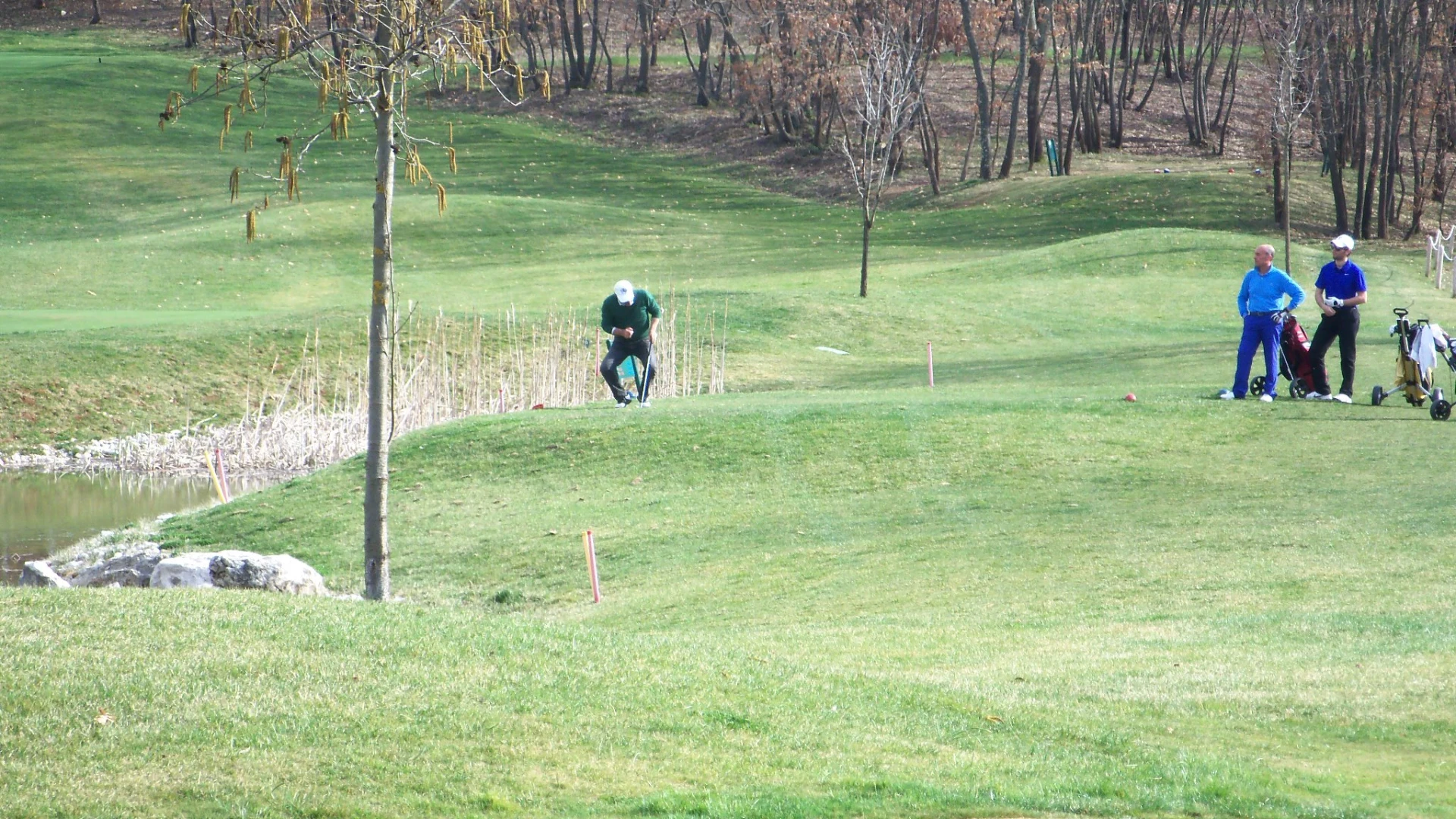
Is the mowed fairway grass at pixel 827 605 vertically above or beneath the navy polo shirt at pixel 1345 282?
beneath

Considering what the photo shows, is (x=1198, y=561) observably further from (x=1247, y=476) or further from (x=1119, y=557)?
(x=1247, y=476)

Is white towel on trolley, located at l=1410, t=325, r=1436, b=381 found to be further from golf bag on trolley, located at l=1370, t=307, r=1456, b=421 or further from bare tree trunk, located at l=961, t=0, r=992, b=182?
bare tree trunk, located at l=961, t=0, r=992, b=182

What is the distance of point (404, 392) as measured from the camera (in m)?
24.1

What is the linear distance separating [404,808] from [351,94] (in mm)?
6043

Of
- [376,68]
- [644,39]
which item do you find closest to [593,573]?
[376,68]

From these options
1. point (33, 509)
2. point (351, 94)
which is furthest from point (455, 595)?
point (33, 509)

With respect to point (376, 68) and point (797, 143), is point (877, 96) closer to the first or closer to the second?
point (376, 68)

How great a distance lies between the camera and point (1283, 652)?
32.5 ft

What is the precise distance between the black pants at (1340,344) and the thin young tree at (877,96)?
49.9 ft

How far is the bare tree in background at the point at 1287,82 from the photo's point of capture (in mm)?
37156

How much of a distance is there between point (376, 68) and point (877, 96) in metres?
28.6

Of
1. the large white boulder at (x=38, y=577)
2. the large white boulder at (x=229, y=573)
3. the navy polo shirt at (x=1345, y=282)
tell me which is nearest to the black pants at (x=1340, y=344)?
the navy polo shirt at (x=1345, y=282)

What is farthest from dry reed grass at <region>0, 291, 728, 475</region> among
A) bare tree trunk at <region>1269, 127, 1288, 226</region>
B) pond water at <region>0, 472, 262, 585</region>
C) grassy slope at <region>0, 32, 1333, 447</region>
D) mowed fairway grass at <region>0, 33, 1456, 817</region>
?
bare tree trunk at <region>1269, 127, 1288, 226</region>

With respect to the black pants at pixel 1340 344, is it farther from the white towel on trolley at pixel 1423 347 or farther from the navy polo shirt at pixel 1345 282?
the white towel on trolley at pixel 1423 347
